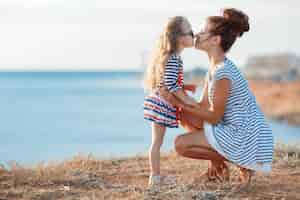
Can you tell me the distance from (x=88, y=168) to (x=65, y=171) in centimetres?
39

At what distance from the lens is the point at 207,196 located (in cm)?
604

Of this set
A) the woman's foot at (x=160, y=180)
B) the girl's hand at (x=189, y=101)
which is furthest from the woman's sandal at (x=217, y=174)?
the girl's hand at (x=189, y=101)

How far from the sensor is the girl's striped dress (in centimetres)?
631

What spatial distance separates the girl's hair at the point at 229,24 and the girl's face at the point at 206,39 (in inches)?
1.4

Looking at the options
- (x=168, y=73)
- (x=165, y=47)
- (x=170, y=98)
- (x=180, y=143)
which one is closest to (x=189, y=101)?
(x=170, y=98)

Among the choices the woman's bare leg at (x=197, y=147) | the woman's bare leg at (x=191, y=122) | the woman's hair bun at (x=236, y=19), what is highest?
the woman's hair bun at (x=236, y=19)

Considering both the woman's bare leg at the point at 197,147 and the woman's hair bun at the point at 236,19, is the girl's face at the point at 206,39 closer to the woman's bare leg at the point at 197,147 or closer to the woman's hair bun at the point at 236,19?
the woman's hair bun at the point at 236,19

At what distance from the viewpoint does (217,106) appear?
6.31m

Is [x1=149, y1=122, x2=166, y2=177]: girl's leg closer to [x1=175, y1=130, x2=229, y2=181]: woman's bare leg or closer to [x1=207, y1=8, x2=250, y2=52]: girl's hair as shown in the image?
[x1=175, y1=130, x2=229, y2=181]: woman's bare leg

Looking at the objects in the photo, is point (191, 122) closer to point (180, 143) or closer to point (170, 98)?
point (180, 143)

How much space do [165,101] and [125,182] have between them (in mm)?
1040

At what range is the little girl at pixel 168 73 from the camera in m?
6.32

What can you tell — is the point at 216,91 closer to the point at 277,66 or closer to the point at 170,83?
the point at 170,83

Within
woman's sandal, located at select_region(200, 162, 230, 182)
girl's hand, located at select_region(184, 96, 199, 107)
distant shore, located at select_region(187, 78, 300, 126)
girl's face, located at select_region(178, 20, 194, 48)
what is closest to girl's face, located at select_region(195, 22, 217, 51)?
girl's face, located at select_region(178, 20, 194, 48)
